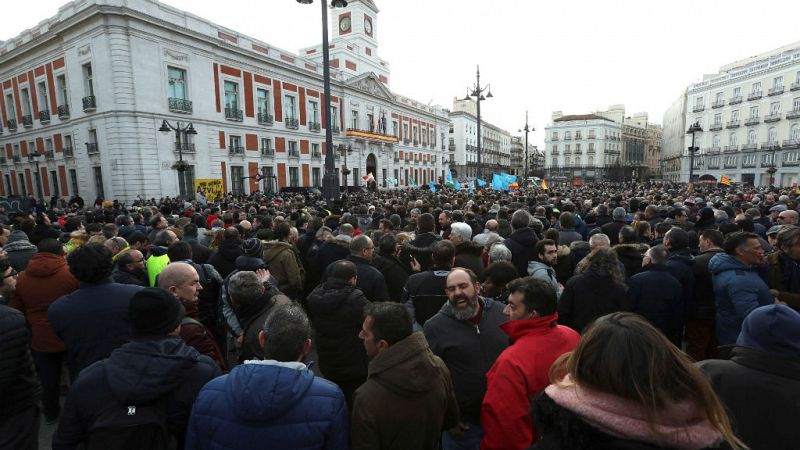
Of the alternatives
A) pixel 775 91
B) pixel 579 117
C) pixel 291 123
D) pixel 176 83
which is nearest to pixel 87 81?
pixel 176 83

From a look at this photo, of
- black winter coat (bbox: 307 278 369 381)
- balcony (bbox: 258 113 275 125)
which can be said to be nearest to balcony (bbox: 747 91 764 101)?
balcony (bbox: 258 113 275 125)

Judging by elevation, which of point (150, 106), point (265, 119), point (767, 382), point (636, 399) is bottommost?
point (767, 382)

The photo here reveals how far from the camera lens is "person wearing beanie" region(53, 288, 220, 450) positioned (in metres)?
1.85

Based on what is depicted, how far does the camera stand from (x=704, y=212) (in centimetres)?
621

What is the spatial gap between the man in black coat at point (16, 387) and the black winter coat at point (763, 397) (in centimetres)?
403

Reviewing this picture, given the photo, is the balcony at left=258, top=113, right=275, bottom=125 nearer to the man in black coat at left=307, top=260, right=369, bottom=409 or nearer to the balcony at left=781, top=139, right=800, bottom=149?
the man in black coat at left=307, top=260, right=369, bottom=409

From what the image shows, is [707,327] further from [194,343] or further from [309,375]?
[194,343]

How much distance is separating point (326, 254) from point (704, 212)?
593cm

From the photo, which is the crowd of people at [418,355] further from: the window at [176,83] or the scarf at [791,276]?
the window at [176,83]

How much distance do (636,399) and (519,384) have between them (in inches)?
38.3

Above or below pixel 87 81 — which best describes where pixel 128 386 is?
below

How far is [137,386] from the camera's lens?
1854 mm

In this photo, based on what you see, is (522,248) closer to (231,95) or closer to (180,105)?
(180,105)

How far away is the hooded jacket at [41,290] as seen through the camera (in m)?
3.78
